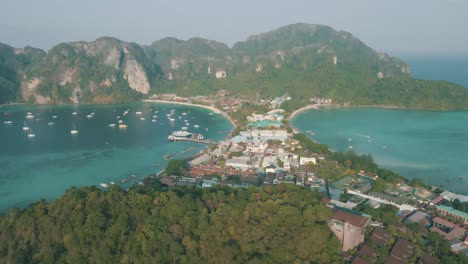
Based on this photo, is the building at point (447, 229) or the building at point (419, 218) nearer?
the building at point (447, 229)

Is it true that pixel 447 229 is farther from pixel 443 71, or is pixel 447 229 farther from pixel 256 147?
pixel 443 71

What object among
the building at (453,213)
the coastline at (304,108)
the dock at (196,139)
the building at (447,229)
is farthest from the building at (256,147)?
the building at (447,229)

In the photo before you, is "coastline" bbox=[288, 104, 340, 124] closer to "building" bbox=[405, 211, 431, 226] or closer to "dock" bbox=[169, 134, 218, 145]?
"dock" bbox=[169, 134, 218, 145]

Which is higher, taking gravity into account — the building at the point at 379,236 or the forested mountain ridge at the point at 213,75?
the forested mountain ridge at the point at 213,75

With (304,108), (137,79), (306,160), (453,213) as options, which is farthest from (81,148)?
(137,79)

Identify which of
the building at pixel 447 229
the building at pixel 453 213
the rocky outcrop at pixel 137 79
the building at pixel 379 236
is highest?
the rocky outcrop at pixel 137 79

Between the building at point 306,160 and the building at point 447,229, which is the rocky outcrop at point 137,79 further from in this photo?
the building at point 447,229

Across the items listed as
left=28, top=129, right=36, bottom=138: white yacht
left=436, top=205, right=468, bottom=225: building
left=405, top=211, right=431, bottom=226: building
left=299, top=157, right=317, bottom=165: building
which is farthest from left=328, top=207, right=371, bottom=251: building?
left=28, top=129, right=36, bottom=138: white yacht
